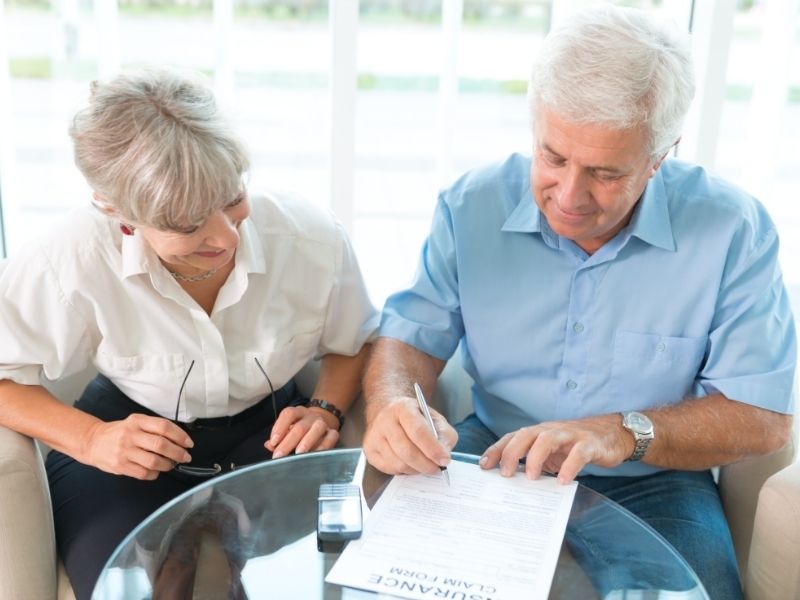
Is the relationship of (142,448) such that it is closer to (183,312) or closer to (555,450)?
(183,312)

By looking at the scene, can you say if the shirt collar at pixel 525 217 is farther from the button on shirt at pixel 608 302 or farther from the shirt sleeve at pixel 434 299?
the shirt sleeve at pixel 434 299

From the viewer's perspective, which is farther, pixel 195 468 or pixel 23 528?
pixel 195 468

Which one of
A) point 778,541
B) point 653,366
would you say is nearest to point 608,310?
point 653,366

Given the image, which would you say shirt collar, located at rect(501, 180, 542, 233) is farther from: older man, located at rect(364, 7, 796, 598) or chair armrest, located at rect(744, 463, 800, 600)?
chair armrest, located at rect(744, 463, 800, 600)

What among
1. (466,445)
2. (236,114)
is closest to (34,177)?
(236,114)

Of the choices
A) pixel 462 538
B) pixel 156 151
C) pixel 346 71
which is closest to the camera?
pixel 462 538

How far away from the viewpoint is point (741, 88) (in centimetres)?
294

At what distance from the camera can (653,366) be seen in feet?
5.40

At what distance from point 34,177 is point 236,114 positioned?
1.59m

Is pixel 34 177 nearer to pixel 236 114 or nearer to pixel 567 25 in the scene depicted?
pixel 236 114

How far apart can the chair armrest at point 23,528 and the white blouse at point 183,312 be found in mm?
203

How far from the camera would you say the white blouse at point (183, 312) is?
158cm

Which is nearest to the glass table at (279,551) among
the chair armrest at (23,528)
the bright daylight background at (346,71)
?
the chair armrest at (23,528)

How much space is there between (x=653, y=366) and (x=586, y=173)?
0.41 meters
